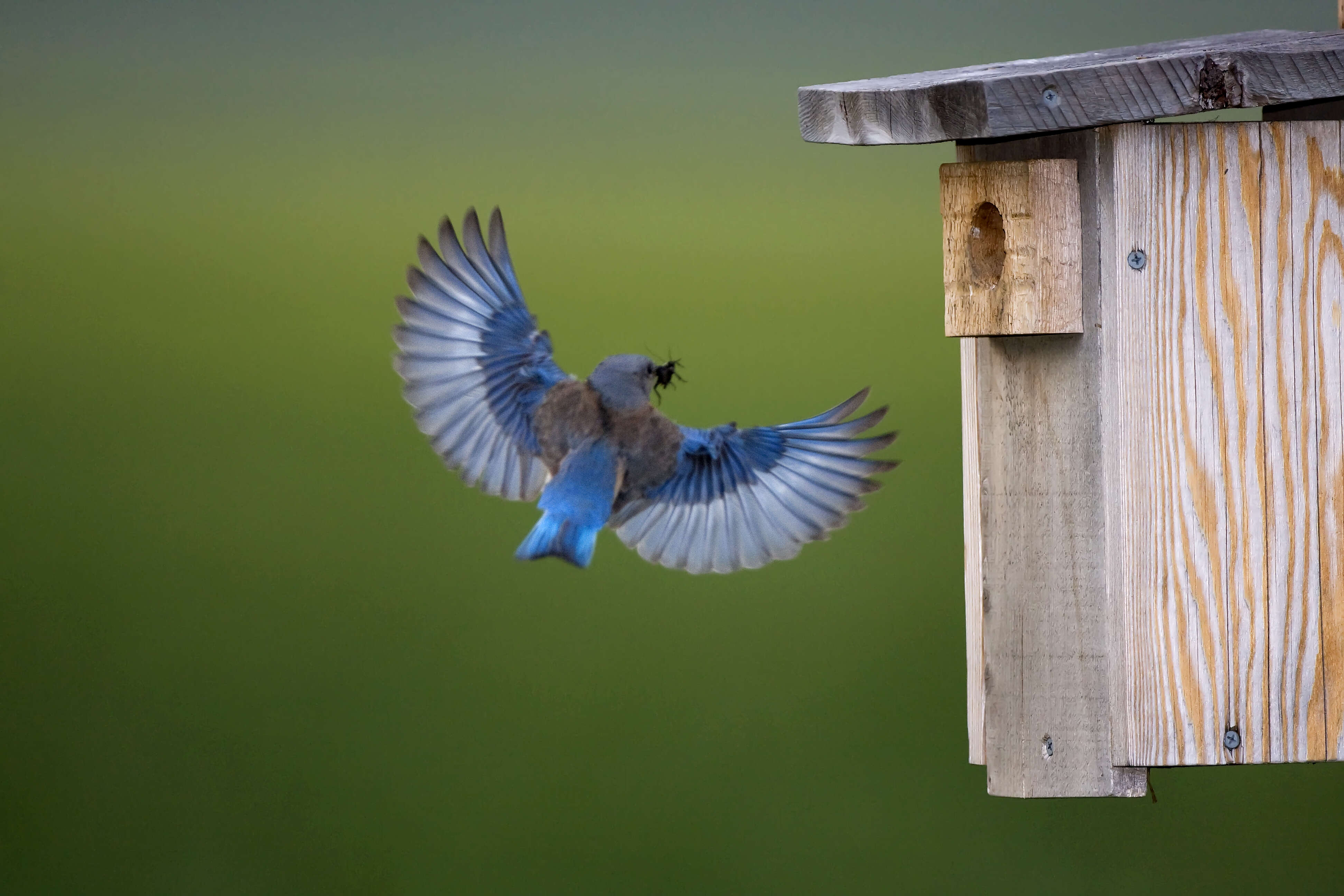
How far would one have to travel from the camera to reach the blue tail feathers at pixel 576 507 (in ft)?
6.41

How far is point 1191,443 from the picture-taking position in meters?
1.76

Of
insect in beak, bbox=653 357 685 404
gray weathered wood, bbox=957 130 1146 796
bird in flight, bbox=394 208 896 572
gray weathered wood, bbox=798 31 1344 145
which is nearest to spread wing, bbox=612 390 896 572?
bird in flight, bbox=394 208 896 572

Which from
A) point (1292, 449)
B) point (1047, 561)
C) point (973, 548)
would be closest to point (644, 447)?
point (973, 548)

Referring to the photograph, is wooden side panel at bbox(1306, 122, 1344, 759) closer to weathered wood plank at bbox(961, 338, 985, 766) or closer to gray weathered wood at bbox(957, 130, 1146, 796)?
gray weathered wood at bbox(957, 130, 1146, 796)

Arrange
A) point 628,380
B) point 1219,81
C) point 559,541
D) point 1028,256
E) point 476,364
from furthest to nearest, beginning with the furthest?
point 476,364 → point 628,380 → point 559,541 → point 1028,256 → point 1219,81

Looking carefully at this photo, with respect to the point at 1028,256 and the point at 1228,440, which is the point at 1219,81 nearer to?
the point at 1028,256

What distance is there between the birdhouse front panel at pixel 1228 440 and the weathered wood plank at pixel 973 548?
9.3 inches

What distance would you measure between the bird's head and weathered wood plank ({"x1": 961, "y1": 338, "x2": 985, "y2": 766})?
42 cm

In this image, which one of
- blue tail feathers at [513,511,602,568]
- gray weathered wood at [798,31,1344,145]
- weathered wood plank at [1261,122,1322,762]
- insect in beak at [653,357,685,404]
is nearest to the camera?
gray weathered wood at [798,31,1344,145]

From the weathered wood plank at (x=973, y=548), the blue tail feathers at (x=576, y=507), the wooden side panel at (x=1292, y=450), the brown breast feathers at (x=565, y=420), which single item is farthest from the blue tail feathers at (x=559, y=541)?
the wooden side panel at (x=1292, y=450)

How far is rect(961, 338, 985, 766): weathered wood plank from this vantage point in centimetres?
198

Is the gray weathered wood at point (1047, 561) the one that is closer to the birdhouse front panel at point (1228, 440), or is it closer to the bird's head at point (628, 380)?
the birdhouse front panel at point (1228, 440)

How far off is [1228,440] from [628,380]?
2.65 feet

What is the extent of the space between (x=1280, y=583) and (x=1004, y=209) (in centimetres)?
57
